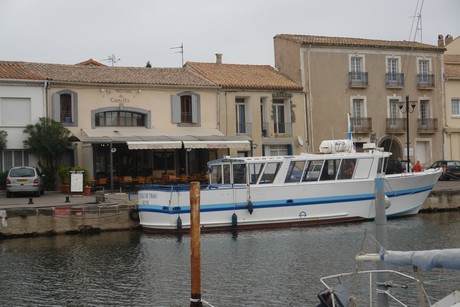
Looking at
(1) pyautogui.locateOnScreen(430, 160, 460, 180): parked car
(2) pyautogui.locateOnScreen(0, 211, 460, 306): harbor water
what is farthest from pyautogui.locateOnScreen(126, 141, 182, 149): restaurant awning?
(1) pyautogui.locateOnScreen(430, 160, 460, 180): parked car

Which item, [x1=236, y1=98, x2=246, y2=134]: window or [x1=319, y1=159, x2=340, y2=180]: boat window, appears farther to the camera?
[x1=236, y1=98, x2=246, y2=134]: window

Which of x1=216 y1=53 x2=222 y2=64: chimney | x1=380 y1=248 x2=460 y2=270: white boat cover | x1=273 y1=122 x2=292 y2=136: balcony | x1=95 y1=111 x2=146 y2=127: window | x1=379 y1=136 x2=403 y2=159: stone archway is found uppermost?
x1=216 y1=53 x2=222 y2=64: chimney

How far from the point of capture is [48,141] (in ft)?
102

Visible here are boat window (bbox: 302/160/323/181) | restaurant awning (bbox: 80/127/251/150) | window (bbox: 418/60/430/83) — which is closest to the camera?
boat window (bbox: 302/160/323/181)

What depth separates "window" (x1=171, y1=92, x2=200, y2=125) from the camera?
35.7m

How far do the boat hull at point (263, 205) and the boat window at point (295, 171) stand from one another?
1.04 ft

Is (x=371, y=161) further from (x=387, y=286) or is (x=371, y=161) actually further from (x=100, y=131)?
(x=387, y=286)

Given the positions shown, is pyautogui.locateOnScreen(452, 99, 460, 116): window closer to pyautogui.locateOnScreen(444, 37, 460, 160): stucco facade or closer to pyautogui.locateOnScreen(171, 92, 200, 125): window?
pyautogui.locateOnScreen(444, 37, 460, 160): stucco facade

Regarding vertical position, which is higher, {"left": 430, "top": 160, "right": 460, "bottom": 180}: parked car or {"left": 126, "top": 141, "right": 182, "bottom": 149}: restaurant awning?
{"left": 126, "top": 141, "right": 182, "bottom": 149}: restaurant awning

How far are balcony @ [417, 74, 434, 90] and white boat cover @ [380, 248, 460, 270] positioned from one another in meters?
33.9

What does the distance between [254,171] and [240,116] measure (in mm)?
12426

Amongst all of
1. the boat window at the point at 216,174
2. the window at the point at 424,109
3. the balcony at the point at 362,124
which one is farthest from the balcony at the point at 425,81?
the boat window at the point at 216,174

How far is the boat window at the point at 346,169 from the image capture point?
26266mm

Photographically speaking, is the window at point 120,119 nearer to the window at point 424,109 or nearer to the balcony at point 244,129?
the balcony at point 244,129
